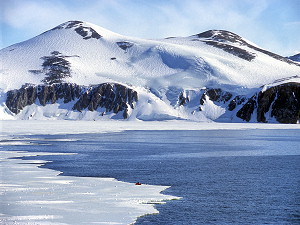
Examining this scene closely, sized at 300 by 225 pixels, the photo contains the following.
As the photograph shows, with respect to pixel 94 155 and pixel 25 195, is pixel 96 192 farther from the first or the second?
pixel 94 155

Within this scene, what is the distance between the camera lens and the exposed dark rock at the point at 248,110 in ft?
606

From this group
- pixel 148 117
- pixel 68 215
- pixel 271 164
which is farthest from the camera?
pixel 148 117

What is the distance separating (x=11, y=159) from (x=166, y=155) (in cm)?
1446

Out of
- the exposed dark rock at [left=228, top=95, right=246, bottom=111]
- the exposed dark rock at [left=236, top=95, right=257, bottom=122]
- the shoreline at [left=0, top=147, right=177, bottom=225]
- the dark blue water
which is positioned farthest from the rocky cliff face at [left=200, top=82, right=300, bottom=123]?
the shoreline at [left=0, top=147, right=177, bottom=225]

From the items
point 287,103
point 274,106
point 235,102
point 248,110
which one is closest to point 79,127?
point 248,110

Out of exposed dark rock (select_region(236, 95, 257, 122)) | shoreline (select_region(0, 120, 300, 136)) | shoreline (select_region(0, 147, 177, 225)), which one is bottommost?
shoreline (select_region(0, 147, 177, 225))

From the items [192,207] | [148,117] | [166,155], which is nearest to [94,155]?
[166,155]

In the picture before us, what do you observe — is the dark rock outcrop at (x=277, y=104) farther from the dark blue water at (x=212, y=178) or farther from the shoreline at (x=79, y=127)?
the dark blue water at (x=212, y=178)

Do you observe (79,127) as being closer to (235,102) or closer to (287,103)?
(287,103)

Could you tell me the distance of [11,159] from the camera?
37.6m

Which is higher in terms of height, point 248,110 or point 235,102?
point 235,102

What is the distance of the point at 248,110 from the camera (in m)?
186

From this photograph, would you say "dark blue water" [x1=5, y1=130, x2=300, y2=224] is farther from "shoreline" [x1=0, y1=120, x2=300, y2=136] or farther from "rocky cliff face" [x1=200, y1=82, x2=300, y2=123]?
"rocky cliff face" [x1=200, y1=82, x2=300, y2=123]

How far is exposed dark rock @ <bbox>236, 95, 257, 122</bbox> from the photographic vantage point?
606 ft
